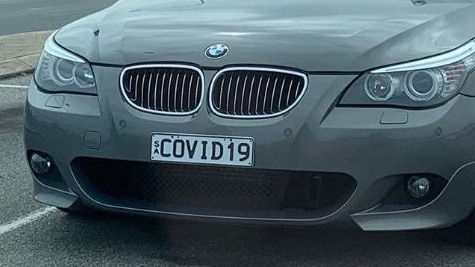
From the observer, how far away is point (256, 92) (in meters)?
3.76

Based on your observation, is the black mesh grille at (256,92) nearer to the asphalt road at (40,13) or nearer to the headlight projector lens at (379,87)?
the headlight projector lens at (379,87)

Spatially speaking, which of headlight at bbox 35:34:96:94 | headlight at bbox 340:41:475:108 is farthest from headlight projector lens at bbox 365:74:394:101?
headlight at bbox 35:34:96:94

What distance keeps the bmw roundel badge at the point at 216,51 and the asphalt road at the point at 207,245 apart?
810 mm

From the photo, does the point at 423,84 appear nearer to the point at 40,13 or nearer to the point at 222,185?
the point at 222,185

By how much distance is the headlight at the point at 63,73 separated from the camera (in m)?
4.03

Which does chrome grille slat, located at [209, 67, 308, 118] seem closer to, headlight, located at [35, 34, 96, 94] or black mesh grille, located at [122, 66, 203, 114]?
black mesh grille, located at [122, 66, 203, 114]

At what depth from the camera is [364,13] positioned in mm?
4105

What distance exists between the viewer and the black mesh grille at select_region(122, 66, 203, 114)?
3.84m

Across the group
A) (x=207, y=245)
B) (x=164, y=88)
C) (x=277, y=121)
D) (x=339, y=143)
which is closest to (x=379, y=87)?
(x=339, y=143)

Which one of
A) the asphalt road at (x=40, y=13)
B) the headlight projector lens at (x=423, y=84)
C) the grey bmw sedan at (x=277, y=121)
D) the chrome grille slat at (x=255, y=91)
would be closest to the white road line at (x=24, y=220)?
the grey bmw sedan at (x=277, y=121)

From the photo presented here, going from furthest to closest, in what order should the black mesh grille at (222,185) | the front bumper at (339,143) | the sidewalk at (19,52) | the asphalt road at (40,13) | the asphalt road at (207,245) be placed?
the asphalt road at (40,13)
the sidewalk at (19,52)
the asphalt road at (207,245)
the black mesh grille at (222,185)
the front bumper at (339,143)

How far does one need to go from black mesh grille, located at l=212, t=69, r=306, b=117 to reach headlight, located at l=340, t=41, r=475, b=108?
21cm

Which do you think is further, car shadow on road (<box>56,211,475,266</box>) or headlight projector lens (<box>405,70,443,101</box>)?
car shadow on road (<box>56,211,475,266</box>)

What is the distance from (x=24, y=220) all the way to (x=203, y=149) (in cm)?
132
